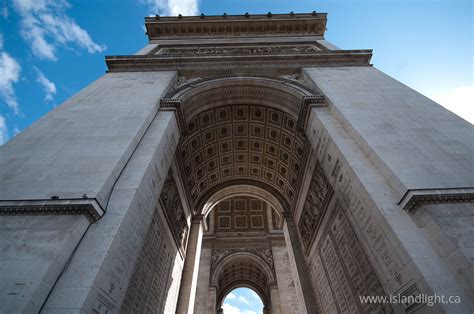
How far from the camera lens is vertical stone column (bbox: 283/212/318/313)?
29.1 ft

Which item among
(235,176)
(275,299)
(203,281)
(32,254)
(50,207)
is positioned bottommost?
(32,254)

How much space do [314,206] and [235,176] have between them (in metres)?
5.32

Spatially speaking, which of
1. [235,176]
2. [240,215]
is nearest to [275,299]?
[240,215]

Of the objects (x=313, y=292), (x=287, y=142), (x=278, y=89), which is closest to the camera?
(x=313, y=292)

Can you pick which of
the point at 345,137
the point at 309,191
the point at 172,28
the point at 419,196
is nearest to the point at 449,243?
the point at 419,196

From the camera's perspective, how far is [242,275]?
67.4ft

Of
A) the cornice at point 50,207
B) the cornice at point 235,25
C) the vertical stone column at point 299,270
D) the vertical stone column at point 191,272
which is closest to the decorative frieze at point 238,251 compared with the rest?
the vertical stone column at point 191,272

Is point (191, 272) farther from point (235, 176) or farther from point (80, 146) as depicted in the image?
point (80, 146)

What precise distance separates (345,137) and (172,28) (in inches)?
542

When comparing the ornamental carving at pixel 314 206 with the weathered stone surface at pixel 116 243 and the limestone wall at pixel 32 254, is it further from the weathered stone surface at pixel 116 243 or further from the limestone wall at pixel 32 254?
the limestone wall at pixel 32 254

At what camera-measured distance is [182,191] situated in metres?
10.5

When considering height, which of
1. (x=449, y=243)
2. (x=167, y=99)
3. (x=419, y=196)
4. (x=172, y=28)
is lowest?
(x=449, y=243)

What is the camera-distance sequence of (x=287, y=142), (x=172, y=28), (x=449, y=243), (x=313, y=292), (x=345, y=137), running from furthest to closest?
(x=172, y=28) < (x=287, y=142) < (x=313, y=292) < (x=345, y=137) < (x=449, y=243)

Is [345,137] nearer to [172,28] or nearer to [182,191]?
[182,191]
